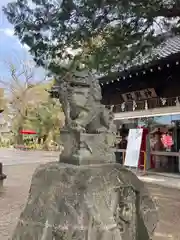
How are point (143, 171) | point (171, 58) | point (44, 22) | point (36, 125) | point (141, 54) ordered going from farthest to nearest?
point (36, 125), point (143, 171), point (171, 58), point (141, 54), point (44, 22)

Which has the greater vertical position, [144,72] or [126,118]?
[144,72]

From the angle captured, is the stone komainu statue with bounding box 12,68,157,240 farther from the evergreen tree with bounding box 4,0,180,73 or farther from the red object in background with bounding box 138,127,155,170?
the red object in background with bounding box 138,127,155,170

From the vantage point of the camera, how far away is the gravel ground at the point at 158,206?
17.9 feet

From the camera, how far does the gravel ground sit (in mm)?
5465

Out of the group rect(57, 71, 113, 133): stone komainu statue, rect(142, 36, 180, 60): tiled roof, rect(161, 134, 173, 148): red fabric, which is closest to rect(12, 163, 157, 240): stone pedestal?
rect(57, 71, 113, 133): stone komainu statue

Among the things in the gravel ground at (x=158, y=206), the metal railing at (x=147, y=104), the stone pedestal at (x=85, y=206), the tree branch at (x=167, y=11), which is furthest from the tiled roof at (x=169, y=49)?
the stone pedestal at (x=85, y=206)

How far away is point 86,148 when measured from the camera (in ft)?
12.5

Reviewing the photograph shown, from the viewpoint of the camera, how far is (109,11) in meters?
7.15

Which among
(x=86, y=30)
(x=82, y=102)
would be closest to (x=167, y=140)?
(x=86, y=30)

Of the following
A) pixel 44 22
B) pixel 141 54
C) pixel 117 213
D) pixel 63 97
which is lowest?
pixel 117 213

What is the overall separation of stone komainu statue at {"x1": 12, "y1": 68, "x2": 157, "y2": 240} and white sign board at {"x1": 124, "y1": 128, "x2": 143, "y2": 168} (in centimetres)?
896

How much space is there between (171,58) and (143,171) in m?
4.89

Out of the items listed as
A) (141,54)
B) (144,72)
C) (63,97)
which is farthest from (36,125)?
(63,97)

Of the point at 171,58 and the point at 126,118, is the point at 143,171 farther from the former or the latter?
the point at 171,58
